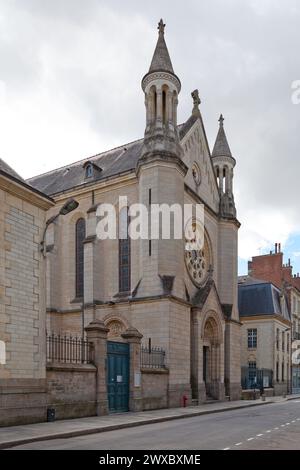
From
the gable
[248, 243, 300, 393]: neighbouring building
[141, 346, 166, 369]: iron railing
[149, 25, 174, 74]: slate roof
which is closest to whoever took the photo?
[141, 346, 166, 369]: iron railing

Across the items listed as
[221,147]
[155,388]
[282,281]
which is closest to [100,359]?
[155,388]

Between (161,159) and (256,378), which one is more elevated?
(161,159)

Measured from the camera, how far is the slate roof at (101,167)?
106ft

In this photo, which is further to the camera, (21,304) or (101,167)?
(101,167)

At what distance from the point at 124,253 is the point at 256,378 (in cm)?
2123

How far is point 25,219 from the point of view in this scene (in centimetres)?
1709

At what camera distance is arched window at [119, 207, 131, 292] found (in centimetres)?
2938

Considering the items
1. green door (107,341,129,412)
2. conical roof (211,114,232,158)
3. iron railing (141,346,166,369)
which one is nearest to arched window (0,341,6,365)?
green door (107,341,129,412)

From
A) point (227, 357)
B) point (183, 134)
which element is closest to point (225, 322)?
point (227, 357)

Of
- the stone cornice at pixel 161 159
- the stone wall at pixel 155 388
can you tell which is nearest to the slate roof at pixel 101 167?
the stone cornice at pixel 161 159

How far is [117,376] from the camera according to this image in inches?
829

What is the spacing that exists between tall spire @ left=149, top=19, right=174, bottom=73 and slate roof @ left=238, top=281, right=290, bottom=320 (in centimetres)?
2659

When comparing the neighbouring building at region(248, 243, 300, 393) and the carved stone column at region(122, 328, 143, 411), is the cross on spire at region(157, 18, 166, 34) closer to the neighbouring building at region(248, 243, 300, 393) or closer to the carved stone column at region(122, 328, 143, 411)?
the carved stone column at region(122, 328, 143, 411)

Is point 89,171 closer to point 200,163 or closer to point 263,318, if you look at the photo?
point 200,163
